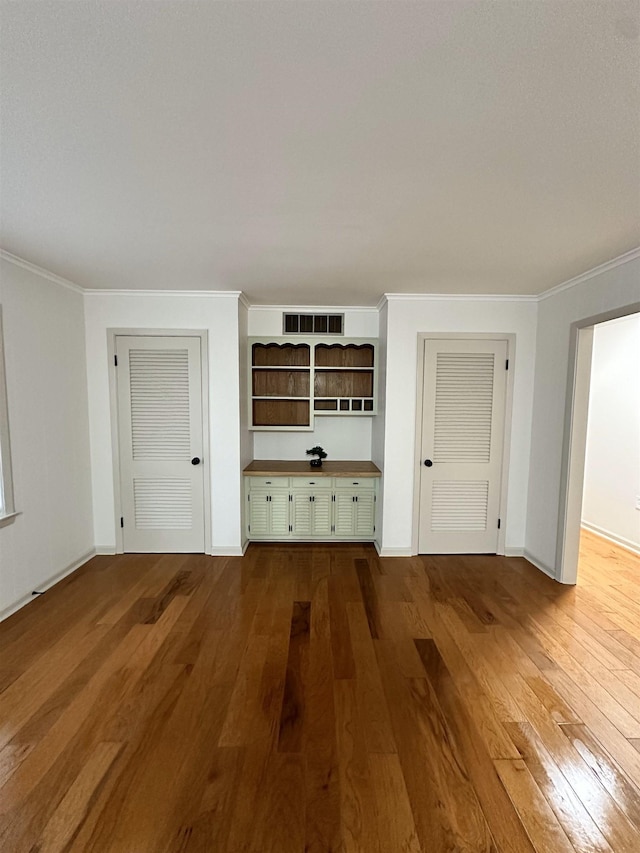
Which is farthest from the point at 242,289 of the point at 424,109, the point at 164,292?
the point at 424,109

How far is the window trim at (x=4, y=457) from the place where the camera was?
8.83 feet

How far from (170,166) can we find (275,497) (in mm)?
3042

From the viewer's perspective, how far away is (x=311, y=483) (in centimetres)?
399

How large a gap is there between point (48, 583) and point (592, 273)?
506 cm

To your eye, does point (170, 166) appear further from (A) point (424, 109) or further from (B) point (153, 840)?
(B) point (153, 840)

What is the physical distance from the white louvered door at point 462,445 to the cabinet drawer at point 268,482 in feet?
4.65

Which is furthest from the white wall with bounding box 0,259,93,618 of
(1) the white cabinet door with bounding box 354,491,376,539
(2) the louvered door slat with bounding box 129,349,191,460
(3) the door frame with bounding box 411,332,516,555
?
(3) the door frame with bounding box 411,332,516,555

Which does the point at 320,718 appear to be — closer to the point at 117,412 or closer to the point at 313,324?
the point at 117,412

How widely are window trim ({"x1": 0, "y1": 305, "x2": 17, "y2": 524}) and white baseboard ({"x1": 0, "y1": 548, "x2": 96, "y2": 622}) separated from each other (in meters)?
0.66

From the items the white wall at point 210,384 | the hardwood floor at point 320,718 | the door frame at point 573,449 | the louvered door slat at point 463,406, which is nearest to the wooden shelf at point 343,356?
the louvered door slat at point 463,406

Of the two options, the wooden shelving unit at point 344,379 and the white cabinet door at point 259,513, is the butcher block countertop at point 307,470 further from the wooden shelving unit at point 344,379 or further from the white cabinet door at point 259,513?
the wooden shelving unit at point 344,379

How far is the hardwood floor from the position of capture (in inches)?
55.0

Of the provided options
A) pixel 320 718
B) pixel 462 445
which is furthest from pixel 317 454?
pixel 320 718

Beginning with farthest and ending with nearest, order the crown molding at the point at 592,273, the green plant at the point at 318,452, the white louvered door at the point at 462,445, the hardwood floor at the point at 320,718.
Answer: the green plant at the point at 318,452, the white louvered door at the point at 462,445, the crown molding at the point at 592,273, the hardwood floor at the point at 320,718
